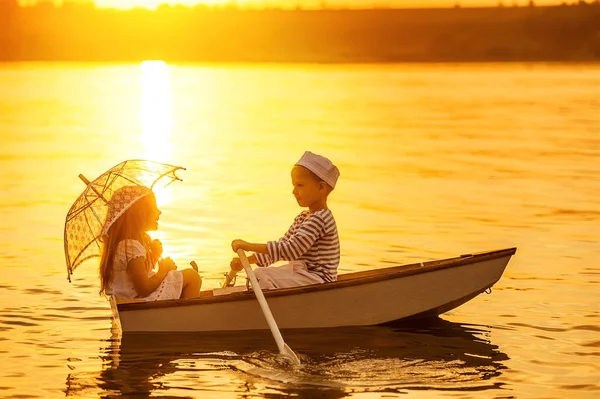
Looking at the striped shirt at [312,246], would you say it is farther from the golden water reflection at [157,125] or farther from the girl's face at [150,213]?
the golden water reflection at [157,125]

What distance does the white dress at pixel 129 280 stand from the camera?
1152 cm

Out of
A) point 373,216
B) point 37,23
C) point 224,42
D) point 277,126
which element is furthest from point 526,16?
point 373,216

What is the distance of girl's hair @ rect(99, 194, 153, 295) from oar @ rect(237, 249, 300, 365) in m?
0.86

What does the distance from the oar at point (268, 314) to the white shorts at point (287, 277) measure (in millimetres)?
310

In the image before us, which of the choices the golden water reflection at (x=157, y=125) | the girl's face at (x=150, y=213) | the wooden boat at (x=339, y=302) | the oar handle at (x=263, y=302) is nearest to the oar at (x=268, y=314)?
the oar handle at (x=263, y=302)

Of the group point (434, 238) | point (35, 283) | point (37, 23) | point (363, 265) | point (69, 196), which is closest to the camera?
point (35, 283)

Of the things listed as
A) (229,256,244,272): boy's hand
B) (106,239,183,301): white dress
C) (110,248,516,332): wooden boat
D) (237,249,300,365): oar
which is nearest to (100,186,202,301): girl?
(106,239,183,301): white dress

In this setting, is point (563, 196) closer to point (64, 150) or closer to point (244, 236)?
point (244, 236)

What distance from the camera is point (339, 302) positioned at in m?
12.0

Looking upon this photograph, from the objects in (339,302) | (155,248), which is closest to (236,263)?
(155,248)

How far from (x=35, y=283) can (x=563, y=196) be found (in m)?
10.8

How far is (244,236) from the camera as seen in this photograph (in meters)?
17.9

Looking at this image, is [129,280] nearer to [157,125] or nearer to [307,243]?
[307,243]

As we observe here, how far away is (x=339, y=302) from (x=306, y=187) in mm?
1112
